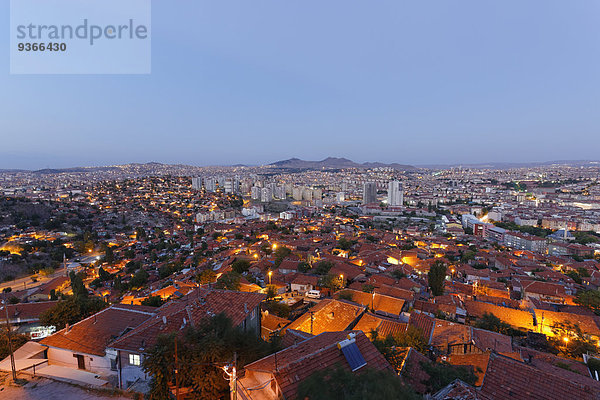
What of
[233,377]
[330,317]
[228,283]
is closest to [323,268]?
[228,283]

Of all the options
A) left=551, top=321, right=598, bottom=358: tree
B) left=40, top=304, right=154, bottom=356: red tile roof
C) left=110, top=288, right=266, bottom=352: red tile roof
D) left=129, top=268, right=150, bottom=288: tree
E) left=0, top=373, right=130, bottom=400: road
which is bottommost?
left=129, top=268, right=150, bottom=288: tree

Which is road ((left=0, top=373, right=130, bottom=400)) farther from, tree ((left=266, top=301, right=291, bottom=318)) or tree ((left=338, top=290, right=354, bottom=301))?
tree ((left=338, top=290, right=354, bottom=301))

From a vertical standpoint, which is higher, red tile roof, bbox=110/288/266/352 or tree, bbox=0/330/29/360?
red tile roof, bbox=110/288/266/352

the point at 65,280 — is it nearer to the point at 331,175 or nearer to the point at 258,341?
the point at 258,341

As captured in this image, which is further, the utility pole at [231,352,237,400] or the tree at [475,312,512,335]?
the tree at [475,312,512,335]

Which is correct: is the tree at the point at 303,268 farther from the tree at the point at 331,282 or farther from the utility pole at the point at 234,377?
the utility pole at the point at 234,377

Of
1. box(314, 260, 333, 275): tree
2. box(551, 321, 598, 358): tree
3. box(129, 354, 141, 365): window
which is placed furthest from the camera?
box(314, 260, 333, 275): tree

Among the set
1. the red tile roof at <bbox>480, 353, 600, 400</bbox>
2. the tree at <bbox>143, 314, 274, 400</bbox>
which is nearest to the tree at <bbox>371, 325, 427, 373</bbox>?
the red tile roof at <bbox>480, 353, 600, 400</bbox>
